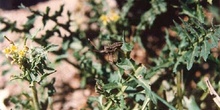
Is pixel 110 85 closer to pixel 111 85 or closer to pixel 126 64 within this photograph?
pixel 111 85

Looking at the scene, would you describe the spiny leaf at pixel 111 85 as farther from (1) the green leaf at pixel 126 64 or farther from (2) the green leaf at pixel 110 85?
(1) the green leaf at pixel 126 64

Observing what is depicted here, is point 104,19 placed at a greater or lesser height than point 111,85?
greater

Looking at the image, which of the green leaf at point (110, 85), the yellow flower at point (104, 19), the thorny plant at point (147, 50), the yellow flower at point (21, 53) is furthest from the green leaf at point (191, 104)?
the yellow flower at point (21, 53)

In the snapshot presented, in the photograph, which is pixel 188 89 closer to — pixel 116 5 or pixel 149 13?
pixel 149 13

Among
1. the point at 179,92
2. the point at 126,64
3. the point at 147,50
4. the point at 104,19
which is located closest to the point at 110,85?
the point at 126,64

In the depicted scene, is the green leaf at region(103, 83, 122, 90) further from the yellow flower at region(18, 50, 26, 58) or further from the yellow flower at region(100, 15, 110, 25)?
the yellow flower at region(100, 15, 110, 25)

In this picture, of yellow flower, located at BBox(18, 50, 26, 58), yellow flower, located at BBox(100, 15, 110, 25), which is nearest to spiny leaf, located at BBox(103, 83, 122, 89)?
yellow flower, located at BBox(18, 50, 26, 58)

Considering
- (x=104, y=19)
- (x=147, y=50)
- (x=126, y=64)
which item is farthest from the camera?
(x=147, y=50)

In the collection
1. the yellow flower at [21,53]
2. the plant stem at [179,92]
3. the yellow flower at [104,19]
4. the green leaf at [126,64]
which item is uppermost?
the yellow flower at [104,19]

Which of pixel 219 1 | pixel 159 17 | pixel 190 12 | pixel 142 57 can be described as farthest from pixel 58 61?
pixel 219 1
